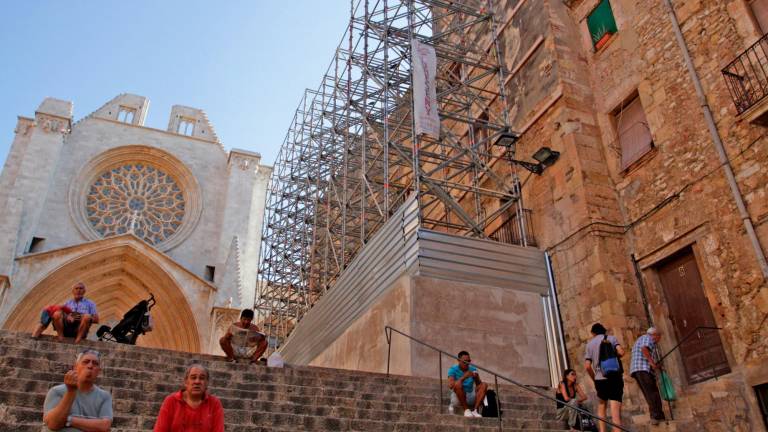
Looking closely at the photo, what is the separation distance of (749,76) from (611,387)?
4567mm

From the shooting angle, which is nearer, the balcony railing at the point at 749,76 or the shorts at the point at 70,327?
the balcony railing at the point at 749,76

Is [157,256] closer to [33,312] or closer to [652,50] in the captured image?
[33,312]

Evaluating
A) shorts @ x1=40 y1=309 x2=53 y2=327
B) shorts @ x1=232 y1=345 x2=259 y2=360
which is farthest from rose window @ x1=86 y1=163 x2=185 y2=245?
shorts @ x1=232 y1=345 x2=259 y2=360

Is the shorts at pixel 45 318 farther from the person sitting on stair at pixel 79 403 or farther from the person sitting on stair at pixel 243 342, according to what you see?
the person sitting on stair at pixel 79 403

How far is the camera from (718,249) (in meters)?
7.96

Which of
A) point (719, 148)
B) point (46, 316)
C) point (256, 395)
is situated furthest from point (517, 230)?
point (46, 316)

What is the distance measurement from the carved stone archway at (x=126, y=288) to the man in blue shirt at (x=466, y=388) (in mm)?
18060

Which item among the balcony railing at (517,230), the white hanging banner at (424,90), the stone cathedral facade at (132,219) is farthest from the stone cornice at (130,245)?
the balcony railing at (517,230)

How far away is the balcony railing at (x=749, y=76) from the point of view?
761cm

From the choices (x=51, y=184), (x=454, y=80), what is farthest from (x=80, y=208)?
(x=454, y=80)

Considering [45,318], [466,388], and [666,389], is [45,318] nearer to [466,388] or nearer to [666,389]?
[466,388]

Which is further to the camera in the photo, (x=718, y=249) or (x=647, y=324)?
(x=647, y=324)

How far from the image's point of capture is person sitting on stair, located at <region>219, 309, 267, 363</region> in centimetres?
796

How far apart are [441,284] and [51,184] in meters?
21.9
